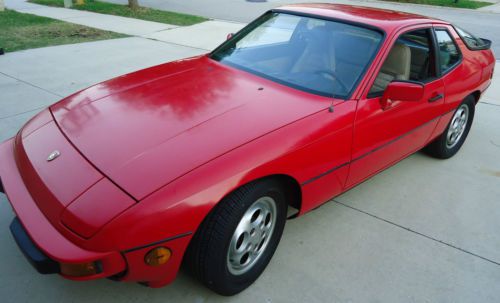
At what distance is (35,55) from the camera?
7.03 m

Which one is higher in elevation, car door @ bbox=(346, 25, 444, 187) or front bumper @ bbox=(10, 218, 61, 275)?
car door @ bbox=(346, 25, 444, 187)

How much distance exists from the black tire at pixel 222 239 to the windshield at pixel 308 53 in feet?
2.90

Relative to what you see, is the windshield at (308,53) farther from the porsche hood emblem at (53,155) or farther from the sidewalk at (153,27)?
the sidewalk at (153,27)

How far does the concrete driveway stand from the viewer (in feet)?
7.55

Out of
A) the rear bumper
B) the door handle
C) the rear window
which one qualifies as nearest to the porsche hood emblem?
the rear bumper

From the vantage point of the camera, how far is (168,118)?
232 cm

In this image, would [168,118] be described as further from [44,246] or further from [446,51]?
[446,51]

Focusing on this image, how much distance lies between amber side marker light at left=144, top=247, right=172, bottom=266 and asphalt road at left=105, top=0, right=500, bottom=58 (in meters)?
10.7

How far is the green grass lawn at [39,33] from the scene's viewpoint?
7.82 meters

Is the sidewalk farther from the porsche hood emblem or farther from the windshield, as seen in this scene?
→ the porsche hood emblem

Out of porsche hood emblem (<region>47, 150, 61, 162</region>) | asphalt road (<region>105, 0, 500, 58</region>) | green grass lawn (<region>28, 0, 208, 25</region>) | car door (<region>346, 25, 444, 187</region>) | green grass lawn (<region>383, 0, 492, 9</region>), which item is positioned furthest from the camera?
green grass lawn (<region>383, 0, 492, 9</region>)

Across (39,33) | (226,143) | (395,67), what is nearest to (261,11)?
(39,33)

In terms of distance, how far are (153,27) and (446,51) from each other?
7.84 m

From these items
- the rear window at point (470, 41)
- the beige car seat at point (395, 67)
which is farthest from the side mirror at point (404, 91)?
the rear window at point (470, 41)
